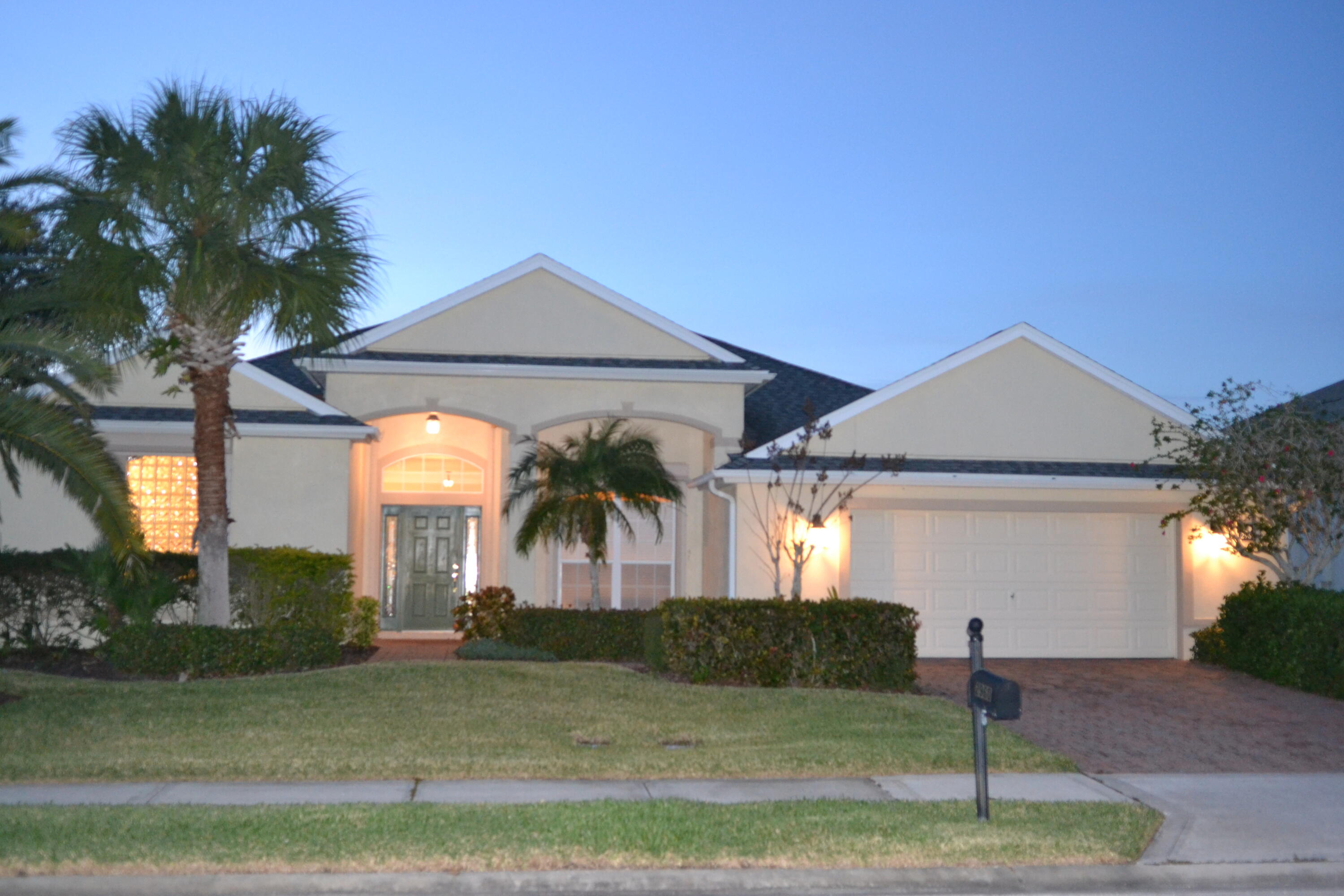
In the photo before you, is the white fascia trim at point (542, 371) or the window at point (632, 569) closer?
the white fascia trim at point (542, 371)

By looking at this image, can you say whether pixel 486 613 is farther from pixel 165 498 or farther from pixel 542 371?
pixel 165 498

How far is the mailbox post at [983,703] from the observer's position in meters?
7.07

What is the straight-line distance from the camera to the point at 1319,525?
14.6m

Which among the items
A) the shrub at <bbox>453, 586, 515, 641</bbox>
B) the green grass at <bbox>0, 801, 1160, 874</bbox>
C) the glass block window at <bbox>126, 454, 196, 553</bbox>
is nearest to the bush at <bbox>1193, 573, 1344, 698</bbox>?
the green grass at <bbox>0, 801, 1160, 874</bbox>

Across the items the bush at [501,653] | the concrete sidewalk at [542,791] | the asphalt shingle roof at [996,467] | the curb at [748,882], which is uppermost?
the asphalt shingle roof at [996,467]

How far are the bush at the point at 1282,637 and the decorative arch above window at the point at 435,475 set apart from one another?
1108cm

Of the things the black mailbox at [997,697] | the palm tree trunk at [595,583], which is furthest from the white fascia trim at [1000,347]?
the black mailbox at [997,697]

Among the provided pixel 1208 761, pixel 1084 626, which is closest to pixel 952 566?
pixel 1084 626

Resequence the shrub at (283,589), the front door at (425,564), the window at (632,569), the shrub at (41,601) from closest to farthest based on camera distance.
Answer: the shrub at (41,601) < the shrub at (283,589) < the window at (632,569) < the front door at (425,564)

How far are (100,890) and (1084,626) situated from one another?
13380 millimetres

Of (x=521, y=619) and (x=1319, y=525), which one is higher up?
(x=1319, y=525)

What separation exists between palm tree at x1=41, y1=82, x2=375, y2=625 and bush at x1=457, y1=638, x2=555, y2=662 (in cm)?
316

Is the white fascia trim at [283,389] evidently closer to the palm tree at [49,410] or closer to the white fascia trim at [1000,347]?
the palm tree at [49,410]

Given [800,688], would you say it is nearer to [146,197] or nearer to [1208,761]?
[1208,761]
